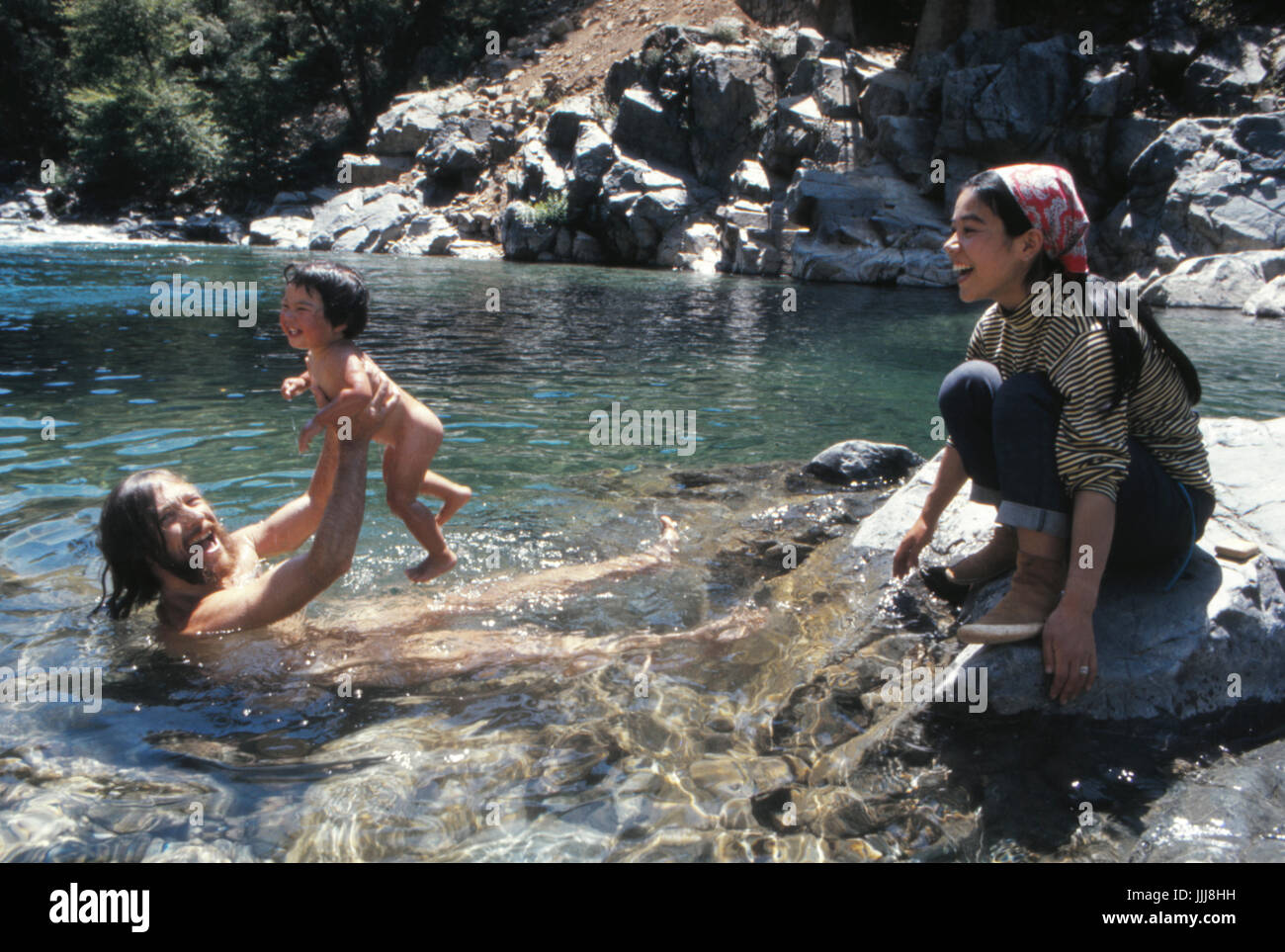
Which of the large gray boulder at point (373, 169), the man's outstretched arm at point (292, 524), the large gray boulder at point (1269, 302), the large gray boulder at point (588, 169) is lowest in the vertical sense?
the man's outstretched arm at point (292, 524)

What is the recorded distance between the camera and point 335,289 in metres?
4.04

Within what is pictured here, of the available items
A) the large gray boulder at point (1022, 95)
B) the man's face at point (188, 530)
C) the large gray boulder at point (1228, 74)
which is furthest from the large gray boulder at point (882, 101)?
the man's face at point (188, 530)

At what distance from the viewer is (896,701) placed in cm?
337

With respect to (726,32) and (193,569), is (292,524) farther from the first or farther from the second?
(726,32)

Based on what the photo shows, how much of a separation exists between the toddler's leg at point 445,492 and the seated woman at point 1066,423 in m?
2.81

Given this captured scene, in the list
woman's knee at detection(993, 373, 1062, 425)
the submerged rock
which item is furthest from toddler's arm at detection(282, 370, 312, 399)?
the submerged rock

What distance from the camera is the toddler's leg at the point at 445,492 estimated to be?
4848 millimetres

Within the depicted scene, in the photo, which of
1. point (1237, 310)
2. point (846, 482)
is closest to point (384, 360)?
point (846, 482)

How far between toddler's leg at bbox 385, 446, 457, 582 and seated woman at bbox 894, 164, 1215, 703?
8.48ft

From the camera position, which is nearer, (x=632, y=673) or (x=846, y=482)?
(x=632, y=673)


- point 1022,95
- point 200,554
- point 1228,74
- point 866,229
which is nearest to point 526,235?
point 866,229

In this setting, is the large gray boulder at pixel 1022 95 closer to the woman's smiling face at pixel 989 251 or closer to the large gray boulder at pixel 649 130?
the large gray boulder at pixel 649 130
